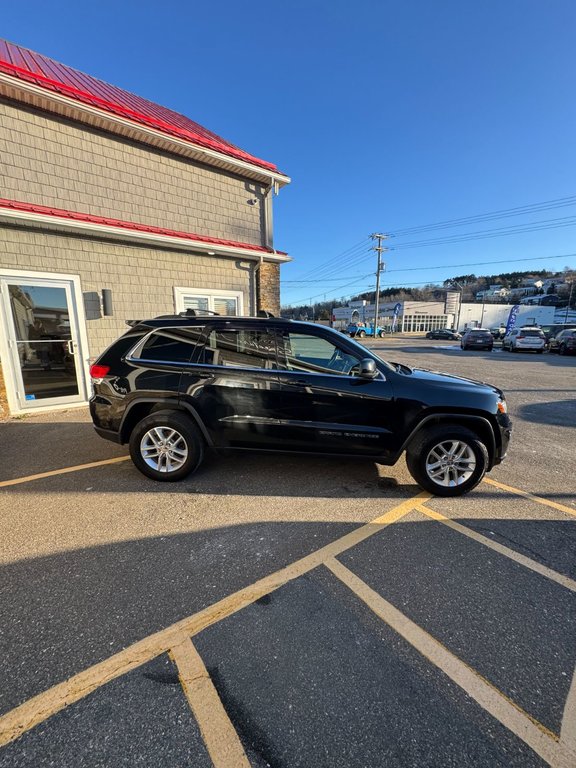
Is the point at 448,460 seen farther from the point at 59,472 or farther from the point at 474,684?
the point at 59,472

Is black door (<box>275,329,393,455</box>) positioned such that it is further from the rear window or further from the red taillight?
the red taillight

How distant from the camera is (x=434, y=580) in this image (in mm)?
Answer: 2428

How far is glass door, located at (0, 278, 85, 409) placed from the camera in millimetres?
6324

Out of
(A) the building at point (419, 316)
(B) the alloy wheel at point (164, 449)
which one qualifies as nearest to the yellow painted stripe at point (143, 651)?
(B) the alloy wheel at point (164, 449)

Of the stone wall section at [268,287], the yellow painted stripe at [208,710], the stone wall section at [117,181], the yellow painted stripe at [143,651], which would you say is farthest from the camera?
the stone wall section at [268,287]

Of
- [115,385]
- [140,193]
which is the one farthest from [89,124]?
[115,385]

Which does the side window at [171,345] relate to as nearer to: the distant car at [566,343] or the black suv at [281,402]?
the black suv at [281,402]

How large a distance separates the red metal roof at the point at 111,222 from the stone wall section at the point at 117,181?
0.28 meters

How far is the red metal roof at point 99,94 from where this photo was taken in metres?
6.12

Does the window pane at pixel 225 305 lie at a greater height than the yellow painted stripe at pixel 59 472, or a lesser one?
greater

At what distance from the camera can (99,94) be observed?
785 cm

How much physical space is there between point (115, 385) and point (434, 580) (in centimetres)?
357

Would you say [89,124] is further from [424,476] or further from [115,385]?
[424,476]

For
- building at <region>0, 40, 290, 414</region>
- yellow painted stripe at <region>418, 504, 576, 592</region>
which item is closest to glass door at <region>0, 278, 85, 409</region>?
building at <region>0, 40, 290, 414</region>
